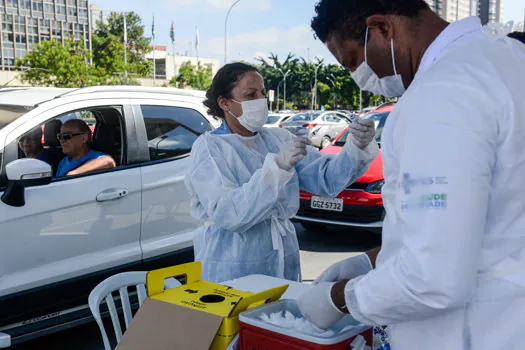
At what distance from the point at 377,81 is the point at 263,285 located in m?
0.89

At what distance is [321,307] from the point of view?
136 cm

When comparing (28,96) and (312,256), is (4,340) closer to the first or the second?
(28,96)

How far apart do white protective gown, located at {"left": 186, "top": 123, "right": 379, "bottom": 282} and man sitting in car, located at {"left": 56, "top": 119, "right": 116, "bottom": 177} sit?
1.31 metres

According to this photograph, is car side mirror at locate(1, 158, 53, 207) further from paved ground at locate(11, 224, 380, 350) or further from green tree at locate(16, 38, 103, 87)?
green tree at locate(16, 38, 103, 87)

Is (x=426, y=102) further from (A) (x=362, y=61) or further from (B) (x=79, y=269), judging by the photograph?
(B) (x=79, y=269)

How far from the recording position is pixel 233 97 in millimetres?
2840

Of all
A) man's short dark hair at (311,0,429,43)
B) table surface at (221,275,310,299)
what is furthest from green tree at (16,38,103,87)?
man's short dark hair at (311,0,429,43)

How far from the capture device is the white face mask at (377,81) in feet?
4.86

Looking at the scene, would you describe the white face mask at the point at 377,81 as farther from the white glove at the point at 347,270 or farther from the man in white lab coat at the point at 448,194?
the white glove at the point at 347,270

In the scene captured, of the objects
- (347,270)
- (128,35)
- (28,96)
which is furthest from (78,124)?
(128,35)

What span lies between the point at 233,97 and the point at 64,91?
1425 mm

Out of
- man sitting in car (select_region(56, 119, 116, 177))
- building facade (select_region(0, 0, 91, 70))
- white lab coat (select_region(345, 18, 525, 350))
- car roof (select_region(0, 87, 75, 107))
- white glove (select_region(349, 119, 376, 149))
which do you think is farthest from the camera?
building facade (select_region(0, 0, 91, 70))

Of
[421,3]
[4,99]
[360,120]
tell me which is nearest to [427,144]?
[421,3]

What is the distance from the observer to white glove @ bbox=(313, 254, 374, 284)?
5.31 ft
